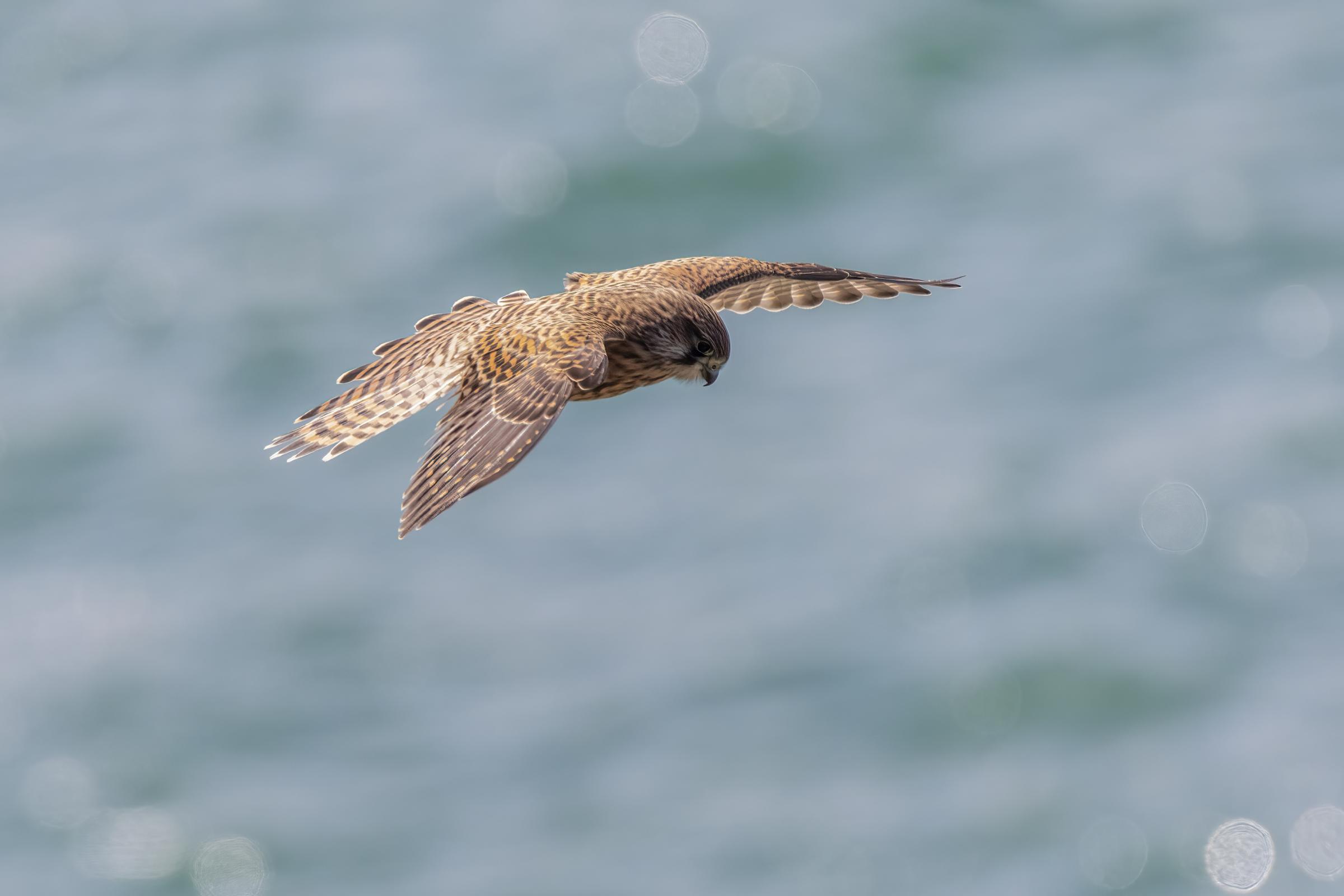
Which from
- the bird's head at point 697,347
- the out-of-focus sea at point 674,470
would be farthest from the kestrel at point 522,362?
the out-of-focus sea at point 674,470

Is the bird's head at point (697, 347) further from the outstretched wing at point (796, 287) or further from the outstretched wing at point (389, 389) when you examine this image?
the outstretched wing at point (389, 389)

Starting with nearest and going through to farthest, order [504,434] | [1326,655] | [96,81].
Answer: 1. [504,434]
2. [1326,655]
3. [96,81]

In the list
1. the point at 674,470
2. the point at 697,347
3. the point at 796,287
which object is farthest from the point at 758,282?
the point at 674,470

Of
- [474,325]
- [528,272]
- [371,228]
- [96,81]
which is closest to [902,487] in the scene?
[528,272]

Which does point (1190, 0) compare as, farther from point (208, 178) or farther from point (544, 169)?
point (208, 178)

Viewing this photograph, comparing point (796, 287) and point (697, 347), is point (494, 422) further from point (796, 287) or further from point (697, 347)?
point (796, 287)

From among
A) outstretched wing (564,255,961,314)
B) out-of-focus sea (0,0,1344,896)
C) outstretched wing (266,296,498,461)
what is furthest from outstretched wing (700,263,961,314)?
out-of-focus sea (0,0,1344,896)

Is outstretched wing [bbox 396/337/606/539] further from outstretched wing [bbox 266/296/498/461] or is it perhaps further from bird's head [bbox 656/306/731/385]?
bird's head [bbox 656/306/731/385]

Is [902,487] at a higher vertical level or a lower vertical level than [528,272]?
lower
